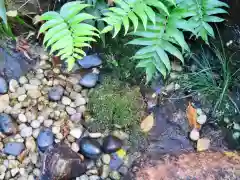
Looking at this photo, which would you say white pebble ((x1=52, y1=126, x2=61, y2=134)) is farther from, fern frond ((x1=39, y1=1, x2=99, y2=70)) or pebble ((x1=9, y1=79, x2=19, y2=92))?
fern frond ((x1=39, y1=1, x2=99, y2=70))

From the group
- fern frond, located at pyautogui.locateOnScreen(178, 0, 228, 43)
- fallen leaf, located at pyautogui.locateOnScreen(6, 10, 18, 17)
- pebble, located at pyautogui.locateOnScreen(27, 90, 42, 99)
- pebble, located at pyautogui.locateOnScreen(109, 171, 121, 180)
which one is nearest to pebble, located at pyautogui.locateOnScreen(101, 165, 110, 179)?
pebble, located at pyautogui.locateOnScreen(109, 171, 121, 180)

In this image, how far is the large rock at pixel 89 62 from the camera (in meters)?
3.56

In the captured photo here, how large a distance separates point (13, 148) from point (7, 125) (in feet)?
0.56

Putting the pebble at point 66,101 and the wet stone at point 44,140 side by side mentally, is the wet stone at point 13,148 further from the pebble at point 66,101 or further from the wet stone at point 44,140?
the pebble at point 66,101

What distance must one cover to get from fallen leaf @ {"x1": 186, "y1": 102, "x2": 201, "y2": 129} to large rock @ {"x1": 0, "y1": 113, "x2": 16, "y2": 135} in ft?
4.17

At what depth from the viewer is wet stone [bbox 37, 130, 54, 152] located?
320cm

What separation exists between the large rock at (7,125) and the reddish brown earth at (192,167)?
35.4 inches

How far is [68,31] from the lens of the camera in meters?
2.99

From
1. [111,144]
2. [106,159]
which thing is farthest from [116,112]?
[106,159]

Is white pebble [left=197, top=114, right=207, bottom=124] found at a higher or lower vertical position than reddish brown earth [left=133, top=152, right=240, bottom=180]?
higher

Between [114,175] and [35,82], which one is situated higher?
[35,82]

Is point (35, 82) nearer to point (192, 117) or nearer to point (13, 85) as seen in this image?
point (13, 85)

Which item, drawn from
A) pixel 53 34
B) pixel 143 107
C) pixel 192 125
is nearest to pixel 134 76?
pixel 143 107

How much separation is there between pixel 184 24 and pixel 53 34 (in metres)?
0.89
